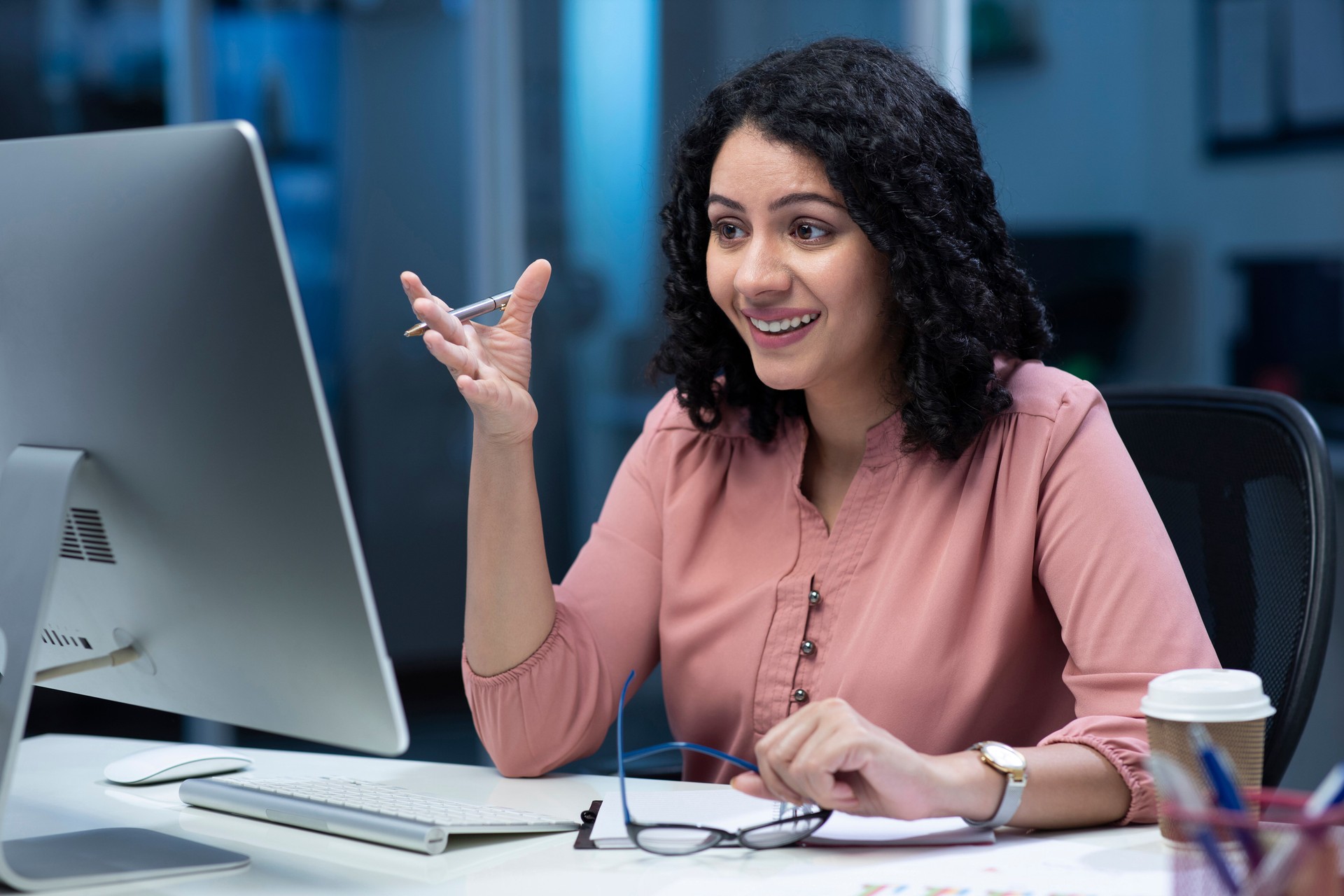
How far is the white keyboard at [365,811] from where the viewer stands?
1.00 meters

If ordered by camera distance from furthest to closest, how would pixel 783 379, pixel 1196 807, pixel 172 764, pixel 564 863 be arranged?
pixel 783 379, pixel 172 764, pixel 564 863, pixel 1196 807

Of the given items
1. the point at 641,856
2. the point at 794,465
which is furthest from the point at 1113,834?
the point at 794,465

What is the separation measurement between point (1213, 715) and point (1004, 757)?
203 millimetres

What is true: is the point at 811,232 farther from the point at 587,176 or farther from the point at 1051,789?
the point at 587,176

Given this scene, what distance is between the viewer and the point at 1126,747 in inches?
42.8

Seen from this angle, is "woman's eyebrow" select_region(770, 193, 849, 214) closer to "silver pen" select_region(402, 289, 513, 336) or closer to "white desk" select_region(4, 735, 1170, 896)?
"silver pen" select_region(402, 289, 513, 336)

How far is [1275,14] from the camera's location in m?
3.00

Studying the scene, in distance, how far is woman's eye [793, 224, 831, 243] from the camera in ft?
4.35

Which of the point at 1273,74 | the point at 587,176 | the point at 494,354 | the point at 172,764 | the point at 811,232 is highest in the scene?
the point at 1273,74

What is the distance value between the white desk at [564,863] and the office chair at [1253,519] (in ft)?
1.18

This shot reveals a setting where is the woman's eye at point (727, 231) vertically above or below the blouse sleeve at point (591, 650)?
above

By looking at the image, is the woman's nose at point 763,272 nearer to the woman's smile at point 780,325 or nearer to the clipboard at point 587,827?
the woman's smile at point 780,325

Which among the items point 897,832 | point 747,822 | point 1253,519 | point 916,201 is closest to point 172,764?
point 747,822

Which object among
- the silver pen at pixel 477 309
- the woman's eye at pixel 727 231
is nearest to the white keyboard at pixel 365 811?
the silver pen at pixel 477 309
